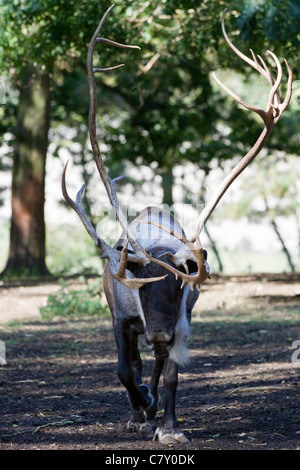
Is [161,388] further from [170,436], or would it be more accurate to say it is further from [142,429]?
[170,436]

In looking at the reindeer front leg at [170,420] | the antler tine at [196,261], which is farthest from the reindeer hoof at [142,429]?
the antler tine at [196,261]

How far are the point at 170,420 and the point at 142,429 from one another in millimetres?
284

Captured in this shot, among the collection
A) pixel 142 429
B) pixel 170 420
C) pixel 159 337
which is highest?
pixel 159 337

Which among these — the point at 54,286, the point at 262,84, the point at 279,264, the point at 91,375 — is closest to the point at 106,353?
the point at 91,375

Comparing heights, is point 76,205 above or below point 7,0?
below

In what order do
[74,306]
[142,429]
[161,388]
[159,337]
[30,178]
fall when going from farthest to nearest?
[30,178], [74,306], [161,388], [142,429], [159,337]

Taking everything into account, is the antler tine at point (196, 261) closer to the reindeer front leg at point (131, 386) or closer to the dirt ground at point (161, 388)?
the reindeer front leg at point (131, 386)

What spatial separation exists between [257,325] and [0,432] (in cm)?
501

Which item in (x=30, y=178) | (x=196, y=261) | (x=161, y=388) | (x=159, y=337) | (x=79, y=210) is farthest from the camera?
(x=30, y=178)

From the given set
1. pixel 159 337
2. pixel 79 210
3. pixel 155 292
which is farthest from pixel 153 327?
pixel 79 210

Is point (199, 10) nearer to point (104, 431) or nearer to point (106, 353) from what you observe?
point (106, 353)

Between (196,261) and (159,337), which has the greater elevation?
(196,261)

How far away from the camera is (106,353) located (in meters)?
7.57

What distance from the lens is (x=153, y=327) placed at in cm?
418
